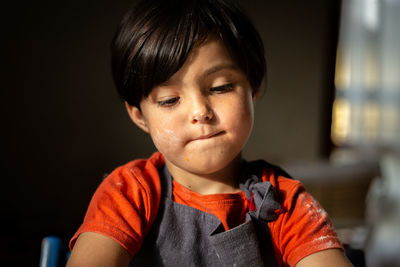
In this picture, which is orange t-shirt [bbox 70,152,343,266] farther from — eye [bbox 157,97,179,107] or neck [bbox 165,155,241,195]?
eye [bbox 157,97,179,107]

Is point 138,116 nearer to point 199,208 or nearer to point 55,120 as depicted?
A: point 199,208

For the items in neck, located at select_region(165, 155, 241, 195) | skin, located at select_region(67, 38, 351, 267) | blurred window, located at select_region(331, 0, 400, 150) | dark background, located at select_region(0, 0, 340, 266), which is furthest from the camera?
blurred window, located at select_region(331, 0, 400, 150)

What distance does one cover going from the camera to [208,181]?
726 mm

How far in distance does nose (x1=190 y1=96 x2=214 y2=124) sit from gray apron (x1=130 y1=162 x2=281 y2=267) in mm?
168

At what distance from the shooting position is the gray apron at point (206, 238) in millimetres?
658

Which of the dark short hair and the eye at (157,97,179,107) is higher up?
the dark short hair

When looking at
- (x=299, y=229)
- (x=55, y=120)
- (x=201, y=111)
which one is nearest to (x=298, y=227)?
(x=299, y=229)

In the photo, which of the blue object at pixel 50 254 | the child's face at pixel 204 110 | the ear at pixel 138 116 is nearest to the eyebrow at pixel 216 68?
the child's face at pixel 204 110

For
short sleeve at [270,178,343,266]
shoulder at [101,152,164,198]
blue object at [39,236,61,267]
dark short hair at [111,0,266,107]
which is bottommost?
blue object at [39,236,61,267]

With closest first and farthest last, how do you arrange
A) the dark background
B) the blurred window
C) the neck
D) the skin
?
the skin
the neck
the dark background
the blurred window

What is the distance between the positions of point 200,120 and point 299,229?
251mm

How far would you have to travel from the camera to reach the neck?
72 centimetres

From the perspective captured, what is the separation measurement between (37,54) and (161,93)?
1726mm

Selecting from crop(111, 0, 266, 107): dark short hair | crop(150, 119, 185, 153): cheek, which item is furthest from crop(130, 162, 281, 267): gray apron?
crop(111, 0, 266, 107): dark short hair
